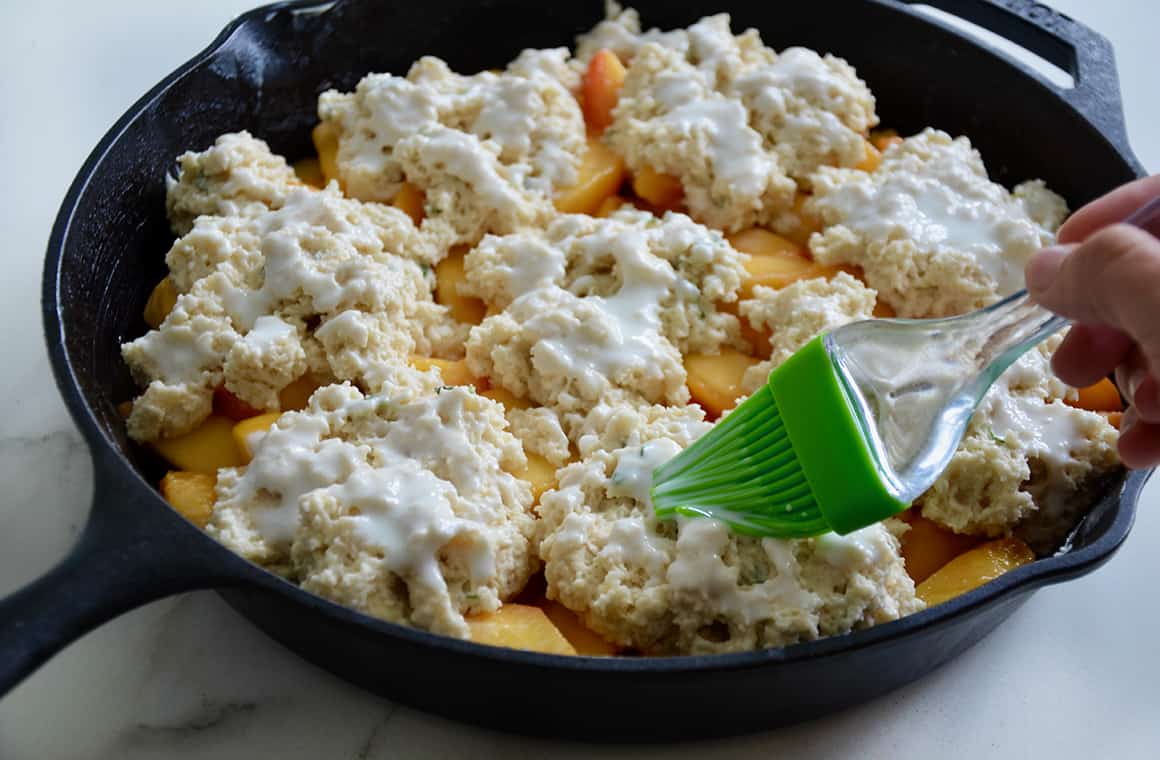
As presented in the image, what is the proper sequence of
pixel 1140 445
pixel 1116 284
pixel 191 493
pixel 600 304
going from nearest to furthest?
pixel 1116 284
pixel 1140 445
pixel 191 493
pixel 600 304

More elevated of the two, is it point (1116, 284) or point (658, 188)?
point (1116, 284)

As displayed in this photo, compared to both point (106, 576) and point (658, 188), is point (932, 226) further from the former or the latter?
point (106, 576)


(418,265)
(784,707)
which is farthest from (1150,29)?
(784,707)

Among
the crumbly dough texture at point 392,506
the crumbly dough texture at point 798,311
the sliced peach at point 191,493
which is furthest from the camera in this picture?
the crumbly dough texture at point 798,311

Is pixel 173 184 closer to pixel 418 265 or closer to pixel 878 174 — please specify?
pixel 418 265

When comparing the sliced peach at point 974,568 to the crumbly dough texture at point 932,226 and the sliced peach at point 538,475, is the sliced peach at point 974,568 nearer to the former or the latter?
the crumbly dough texture at point 932,226

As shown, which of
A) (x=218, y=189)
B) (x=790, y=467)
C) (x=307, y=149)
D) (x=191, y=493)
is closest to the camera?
(x=790, y=467)

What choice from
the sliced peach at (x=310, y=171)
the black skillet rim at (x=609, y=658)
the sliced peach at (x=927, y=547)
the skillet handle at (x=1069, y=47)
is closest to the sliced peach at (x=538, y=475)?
the black skillet rim at (x=609, y=658)

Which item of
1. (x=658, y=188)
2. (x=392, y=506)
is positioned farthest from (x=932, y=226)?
(x=392, y=506)
